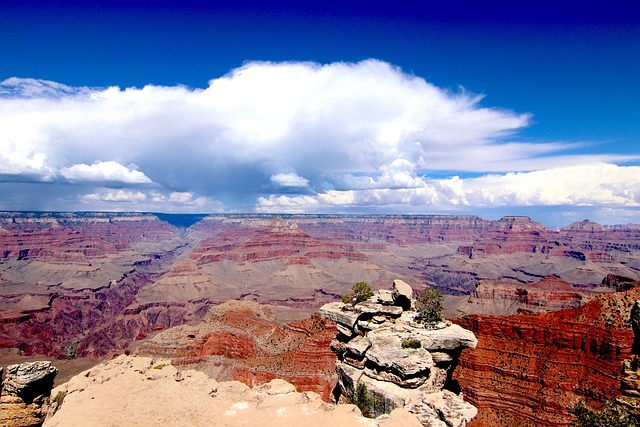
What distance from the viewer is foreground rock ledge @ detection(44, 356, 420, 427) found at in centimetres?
2512

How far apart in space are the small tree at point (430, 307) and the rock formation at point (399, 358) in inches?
49.2

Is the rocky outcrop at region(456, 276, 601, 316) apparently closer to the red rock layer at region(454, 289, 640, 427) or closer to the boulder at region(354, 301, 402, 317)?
the red rock layer at region(454, 289, 640, 427)

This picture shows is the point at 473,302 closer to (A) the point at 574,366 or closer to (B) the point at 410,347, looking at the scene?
(A) the point at 574,366

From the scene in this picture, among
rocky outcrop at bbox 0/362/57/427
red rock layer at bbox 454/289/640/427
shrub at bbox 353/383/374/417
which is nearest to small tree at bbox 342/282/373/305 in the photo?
shrub at bbox 353/383/374/417

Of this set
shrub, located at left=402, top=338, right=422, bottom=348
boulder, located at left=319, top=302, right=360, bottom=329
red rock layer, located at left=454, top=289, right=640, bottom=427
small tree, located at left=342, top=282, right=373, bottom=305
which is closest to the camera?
shrub, located at left=402, top=338, right=422, bottom=348

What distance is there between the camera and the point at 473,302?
15612 centimetres

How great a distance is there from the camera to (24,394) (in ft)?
66.5

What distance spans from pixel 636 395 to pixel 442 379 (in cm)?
2026

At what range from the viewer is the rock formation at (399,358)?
100 feet

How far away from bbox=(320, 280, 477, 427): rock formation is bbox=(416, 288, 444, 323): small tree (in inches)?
49.2

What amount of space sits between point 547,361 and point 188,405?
173 ft

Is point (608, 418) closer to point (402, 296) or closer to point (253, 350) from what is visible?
point (402, 296)

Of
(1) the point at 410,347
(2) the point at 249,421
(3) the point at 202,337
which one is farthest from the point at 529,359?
(3) the point at 202,337

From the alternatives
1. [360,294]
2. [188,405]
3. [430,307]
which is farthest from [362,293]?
[188,405]
